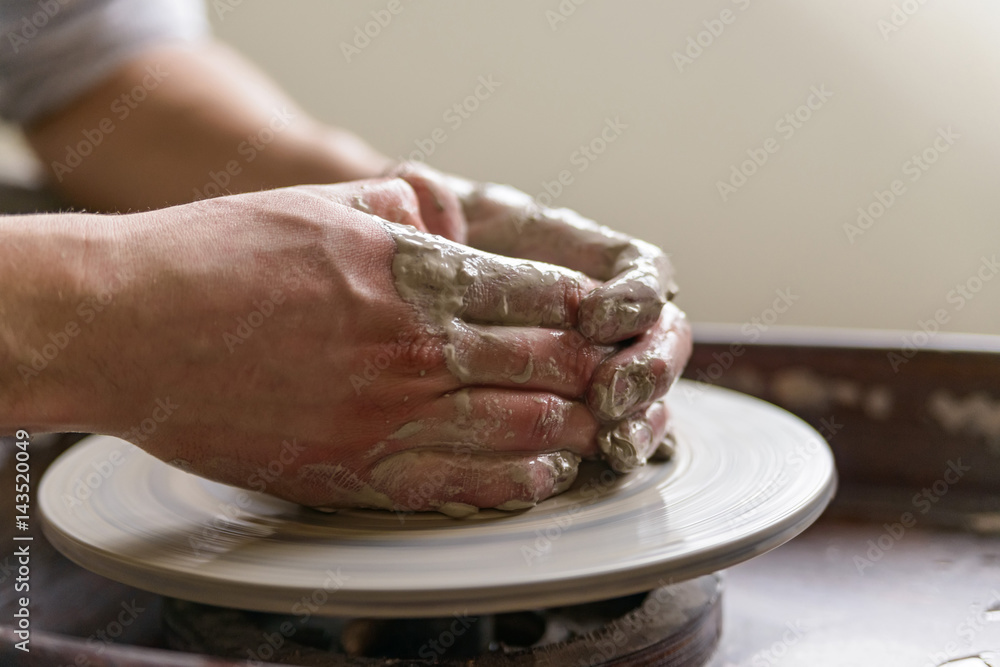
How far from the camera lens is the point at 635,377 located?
2.96ft

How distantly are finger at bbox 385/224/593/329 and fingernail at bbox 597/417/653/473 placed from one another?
13 cm

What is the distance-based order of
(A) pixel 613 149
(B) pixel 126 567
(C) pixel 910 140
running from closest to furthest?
(B) pixel 126 567 → (C) pixel 910 140 → (A) pixel 613 149

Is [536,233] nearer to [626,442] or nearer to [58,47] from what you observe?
[626,442]

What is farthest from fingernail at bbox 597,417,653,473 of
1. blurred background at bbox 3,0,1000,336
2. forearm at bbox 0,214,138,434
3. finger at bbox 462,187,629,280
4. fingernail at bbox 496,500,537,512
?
blurred background at bbox 3,0,1000,336

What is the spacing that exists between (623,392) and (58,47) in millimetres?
1509

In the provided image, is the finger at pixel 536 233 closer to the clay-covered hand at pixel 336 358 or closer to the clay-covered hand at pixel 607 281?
the clay-covered hand at pixel 607 281

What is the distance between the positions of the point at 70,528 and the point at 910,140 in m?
2.49

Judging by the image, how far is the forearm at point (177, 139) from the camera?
5.68ft

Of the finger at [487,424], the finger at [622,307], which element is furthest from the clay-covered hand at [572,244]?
the finger at [487,424]

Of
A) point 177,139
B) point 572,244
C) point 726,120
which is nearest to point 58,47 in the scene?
point 177,139

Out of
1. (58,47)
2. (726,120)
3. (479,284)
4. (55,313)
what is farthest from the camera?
(726,120)

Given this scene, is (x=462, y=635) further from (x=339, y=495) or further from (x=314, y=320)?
(x=314, y=320)

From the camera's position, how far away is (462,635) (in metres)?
0.82

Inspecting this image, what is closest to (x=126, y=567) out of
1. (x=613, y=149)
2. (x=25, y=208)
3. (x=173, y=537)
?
(x=173, y=537)
